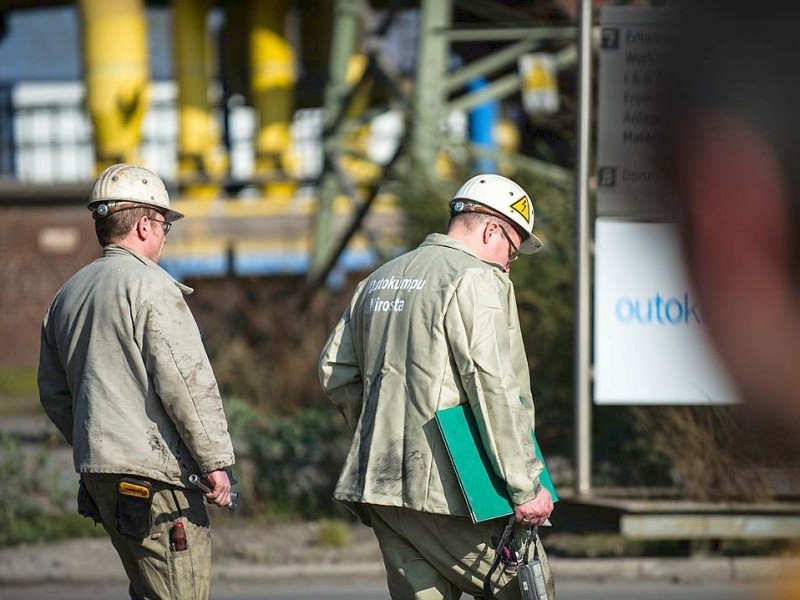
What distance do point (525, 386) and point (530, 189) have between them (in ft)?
22.5

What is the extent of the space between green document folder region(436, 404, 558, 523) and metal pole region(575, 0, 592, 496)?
4856 millimetres

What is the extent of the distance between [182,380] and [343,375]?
1.81 ft

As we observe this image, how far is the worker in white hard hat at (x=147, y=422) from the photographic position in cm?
418

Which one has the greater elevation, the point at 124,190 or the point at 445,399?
the point at 124,190

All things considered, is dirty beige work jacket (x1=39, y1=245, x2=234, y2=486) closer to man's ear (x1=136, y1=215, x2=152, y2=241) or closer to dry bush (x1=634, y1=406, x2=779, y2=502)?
man's ear (x1=136, y1=215, x2=152, y2=241)

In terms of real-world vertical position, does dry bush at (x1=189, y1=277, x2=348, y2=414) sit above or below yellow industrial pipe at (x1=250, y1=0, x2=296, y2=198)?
below

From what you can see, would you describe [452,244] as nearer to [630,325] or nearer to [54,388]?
[54,388]

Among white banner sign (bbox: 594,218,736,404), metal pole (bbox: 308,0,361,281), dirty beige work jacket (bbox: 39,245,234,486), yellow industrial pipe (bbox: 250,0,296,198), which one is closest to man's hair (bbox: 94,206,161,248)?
dirty beige work jacket (bbox: 39,245,234,486)

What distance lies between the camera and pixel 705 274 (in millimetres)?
2211

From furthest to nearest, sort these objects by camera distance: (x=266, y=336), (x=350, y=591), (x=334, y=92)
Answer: (x=334, y=92) → (x=266, y=336) → (x=350, y=591)

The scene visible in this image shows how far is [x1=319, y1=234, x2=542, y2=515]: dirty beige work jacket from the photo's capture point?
13.2 ft

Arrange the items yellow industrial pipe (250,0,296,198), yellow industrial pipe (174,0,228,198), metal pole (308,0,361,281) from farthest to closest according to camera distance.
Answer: yellow industrial pipe (174,0,228,198) → yellow industrial pipe (250,0,296,198) → metal pole (308,0,361,281)

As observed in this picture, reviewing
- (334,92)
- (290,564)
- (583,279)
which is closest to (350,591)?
(290,564)

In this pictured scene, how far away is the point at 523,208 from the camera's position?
433cm
